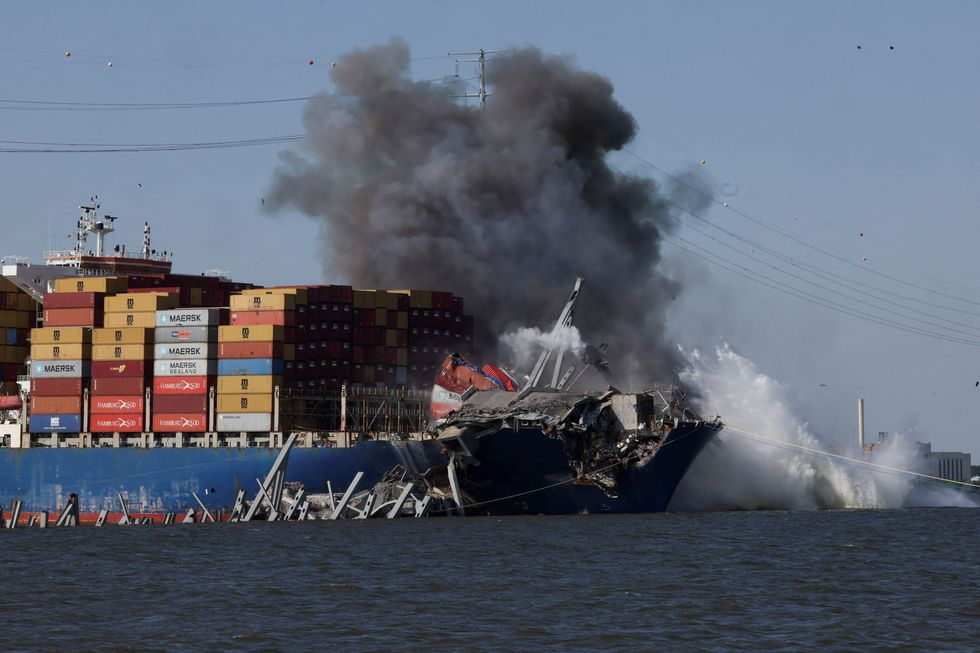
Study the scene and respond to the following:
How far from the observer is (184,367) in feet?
286

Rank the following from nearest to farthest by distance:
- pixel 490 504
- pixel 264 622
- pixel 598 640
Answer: pixel 598 640 → pixel 264 622 → pixel 490 504

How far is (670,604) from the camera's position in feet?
142

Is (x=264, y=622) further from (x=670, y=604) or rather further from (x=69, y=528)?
(x=69, y=528)

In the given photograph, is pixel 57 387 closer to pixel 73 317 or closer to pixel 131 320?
pixel 73 317

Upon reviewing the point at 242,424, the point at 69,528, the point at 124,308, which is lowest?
the point at 69,528

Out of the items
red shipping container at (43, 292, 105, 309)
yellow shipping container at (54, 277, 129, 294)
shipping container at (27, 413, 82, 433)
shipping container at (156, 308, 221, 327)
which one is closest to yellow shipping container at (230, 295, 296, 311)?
shipping container at (156, 308, 221, 327)

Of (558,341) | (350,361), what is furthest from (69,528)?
(558,341)

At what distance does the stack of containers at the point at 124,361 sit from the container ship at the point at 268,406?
90 mm

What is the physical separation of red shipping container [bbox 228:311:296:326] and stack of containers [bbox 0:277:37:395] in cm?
1972

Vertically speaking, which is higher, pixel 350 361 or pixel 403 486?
pixel 350 361

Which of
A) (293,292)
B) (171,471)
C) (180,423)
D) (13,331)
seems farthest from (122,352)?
(13,331)

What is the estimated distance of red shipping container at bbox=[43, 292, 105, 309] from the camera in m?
91.3

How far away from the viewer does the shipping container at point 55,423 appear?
89.8 meters

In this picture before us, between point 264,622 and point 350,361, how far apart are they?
160 feet
